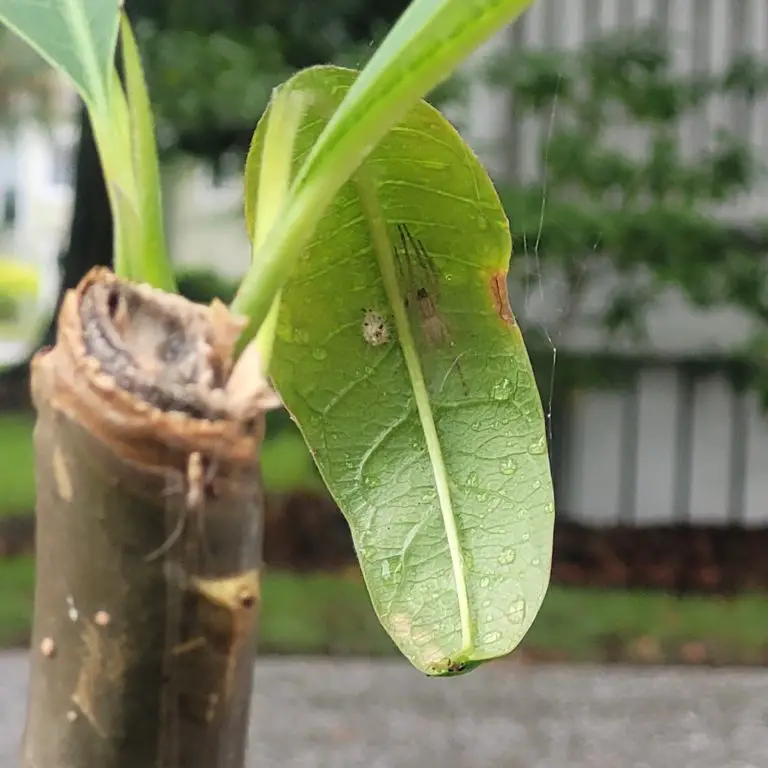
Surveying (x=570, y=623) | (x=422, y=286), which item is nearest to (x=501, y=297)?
(x=422, y=286)

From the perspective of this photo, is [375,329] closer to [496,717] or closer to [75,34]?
[75,34]

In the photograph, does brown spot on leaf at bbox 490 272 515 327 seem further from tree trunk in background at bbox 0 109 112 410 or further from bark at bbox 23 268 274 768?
tree trunk in background at bbox 0 109 112 410

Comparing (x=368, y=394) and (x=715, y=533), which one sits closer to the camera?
(x=368, y=394)

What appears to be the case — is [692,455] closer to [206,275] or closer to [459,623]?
[206,275]

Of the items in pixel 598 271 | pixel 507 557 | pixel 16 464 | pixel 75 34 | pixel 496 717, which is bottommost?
pixel 16 464

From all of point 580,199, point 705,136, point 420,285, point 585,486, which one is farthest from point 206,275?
point 420,285
